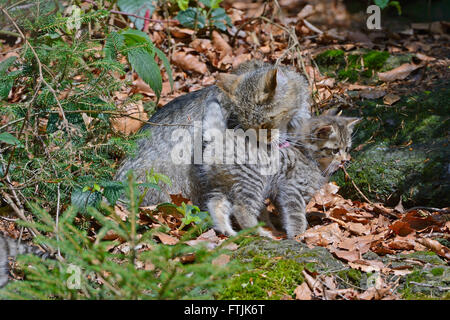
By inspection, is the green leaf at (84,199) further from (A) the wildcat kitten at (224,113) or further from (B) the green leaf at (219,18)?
(B) the green leaf at (219,18)

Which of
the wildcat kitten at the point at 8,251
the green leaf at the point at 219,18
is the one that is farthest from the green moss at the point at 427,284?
the green leaf at the point at 219,18

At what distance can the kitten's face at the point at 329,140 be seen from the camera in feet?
17.4

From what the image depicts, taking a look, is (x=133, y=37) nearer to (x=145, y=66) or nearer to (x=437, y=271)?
(x=145, y=66)

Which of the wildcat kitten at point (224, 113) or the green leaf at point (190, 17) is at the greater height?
the green leaf at point (190, 17)

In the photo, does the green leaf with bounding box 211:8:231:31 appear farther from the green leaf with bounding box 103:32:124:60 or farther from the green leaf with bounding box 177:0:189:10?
the green leaf with bounding box 103:32:124:60

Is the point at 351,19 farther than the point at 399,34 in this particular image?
Yes

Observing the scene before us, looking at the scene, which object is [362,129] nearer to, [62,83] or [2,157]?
[62,83]

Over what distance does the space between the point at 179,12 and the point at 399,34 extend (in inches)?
152

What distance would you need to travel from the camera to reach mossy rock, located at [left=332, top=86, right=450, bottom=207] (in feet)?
17.7

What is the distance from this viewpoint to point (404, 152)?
572 centimetres

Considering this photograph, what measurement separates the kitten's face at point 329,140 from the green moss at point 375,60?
214 centimetres

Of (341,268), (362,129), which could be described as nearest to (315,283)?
(341,268)

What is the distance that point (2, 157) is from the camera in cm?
395

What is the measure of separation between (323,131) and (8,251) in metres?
3.38
